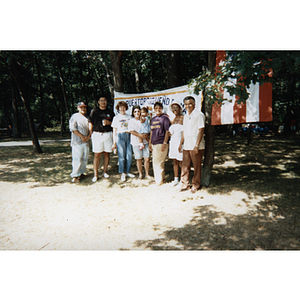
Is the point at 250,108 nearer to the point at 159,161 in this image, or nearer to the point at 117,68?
the point at 159,161

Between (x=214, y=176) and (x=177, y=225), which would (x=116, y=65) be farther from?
(x=177, y=225)

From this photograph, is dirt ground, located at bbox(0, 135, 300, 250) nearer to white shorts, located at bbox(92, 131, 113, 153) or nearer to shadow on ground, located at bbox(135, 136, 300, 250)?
shadow on ground, located at bbox(135, 136, 300, 250)

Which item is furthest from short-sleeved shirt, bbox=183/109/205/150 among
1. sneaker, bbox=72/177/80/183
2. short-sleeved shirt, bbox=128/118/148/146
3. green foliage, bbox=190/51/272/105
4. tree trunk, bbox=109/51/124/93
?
tree trunk, bbox=109/51/124/93

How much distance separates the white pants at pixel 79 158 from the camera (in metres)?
6.10

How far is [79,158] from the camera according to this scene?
6.13 m

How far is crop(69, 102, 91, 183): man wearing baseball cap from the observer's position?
19.6 feet

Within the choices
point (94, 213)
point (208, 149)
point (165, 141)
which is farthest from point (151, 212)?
point (208, 149)

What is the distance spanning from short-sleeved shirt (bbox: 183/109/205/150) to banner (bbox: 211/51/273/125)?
1.46ft

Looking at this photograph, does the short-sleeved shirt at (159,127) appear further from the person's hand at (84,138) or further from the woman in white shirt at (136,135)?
the person's hand at (84,138)

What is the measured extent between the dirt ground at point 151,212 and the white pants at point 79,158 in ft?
1.07

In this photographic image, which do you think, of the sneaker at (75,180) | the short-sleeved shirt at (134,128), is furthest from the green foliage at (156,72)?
the sneaker at (75,180)

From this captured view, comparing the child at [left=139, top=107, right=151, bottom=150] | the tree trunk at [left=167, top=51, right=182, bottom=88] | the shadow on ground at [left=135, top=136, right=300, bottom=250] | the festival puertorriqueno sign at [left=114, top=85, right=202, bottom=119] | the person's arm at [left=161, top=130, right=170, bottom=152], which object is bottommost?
the shadow on ground at [left=135, top=136, right=300, bottom=250]

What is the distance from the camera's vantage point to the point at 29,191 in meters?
5.75
